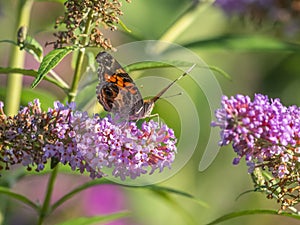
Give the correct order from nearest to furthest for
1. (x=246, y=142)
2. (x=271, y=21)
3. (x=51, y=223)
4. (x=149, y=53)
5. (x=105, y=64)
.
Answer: (x=246, y=142) < (x=105, y=64) < (x=149, y=53) < (x=271, y=21) < (x=51, y=223)

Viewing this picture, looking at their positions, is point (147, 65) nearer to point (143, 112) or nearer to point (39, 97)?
point (143, 112)

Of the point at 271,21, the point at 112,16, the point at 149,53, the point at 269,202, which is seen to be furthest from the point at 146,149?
the point at 269,202

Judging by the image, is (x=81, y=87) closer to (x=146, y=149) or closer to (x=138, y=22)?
(x=146, y=149)

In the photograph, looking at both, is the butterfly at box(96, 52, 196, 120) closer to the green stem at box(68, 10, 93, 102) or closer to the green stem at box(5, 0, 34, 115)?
the green stem at box(68, 10, 93, 102)

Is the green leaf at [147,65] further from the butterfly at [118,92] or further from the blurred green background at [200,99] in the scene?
the blurred green background at [200,99]

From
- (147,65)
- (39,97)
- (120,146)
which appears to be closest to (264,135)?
(120,146)

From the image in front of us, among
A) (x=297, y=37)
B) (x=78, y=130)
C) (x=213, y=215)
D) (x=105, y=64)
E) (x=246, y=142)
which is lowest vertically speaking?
(x=246, y=142)
